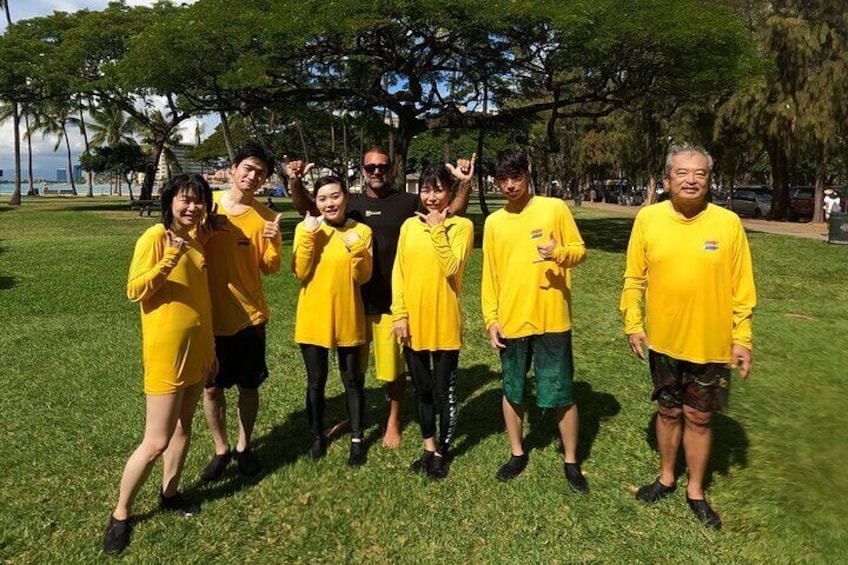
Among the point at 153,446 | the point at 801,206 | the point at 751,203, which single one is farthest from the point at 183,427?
the point at 751,203

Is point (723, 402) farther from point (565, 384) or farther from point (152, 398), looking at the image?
point (152, 398)

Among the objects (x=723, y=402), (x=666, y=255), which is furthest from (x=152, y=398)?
(x=723, y=402)

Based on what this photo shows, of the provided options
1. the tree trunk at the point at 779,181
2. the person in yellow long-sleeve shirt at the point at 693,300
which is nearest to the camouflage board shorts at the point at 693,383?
the person in yellow long-sleeve shirt at the point at 693,300

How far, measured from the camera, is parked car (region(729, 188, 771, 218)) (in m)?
28.8

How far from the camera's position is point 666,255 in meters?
2.89

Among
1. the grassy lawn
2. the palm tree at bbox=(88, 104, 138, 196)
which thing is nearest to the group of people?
the grassy lawn

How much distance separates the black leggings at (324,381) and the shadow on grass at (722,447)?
1.91m

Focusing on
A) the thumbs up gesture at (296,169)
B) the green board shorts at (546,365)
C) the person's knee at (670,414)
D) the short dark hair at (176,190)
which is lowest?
the person's knee at (670,414)

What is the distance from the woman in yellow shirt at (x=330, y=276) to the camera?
11.3 feet

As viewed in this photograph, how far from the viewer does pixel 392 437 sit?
156 inches

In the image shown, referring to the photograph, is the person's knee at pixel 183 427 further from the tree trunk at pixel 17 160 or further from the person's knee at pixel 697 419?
the tree trunk at pixel 17 160

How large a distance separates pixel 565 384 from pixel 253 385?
179cm

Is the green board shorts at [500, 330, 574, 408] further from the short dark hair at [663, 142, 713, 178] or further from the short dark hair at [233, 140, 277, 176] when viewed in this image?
the short dark hair at [233, 140, 277, 176]

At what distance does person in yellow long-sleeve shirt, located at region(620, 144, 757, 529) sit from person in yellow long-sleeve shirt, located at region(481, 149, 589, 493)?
1.19 ft
